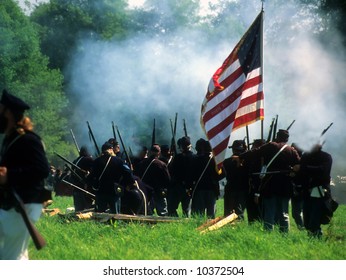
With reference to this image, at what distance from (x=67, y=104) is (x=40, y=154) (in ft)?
98.8

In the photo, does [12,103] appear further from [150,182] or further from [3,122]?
[150,182]

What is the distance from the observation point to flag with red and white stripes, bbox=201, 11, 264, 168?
9.59 meters

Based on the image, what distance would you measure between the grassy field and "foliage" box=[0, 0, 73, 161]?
22.4 m

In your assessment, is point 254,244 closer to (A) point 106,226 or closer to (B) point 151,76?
(A) point 106,226

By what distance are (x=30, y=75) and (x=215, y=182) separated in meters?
22.7

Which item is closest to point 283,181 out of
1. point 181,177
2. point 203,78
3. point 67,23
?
point 181,177

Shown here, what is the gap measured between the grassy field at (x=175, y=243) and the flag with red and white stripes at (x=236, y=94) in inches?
52.8

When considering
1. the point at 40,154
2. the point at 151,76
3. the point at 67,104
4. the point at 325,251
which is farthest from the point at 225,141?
the point at 67,104

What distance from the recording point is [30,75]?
32.8m

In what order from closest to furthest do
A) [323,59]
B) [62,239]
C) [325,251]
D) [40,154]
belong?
[40,154]
[325,251]
[62,239]
[323,59]

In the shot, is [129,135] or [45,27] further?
[45,27]

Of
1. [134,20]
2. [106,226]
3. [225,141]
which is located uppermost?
[134,20]

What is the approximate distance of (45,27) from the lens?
38.7 metres

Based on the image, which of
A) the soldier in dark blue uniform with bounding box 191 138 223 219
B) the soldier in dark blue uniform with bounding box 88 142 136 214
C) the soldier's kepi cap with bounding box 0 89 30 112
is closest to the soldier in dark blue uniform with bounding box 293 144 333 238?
the soldier in dark blue uniform with bounding box 191 138 223 219
